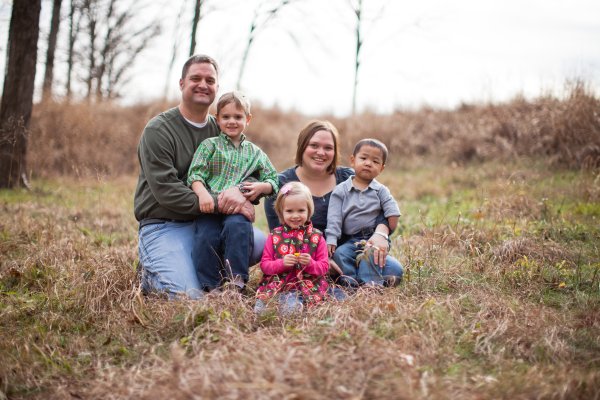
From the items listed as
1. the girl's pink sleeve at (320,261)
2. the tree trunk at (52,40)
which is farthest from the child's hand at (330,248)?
the tree trunk at (52,40)

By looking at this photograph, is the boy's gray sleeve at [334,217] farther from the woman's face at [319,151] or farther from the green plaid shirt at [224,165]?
the green plaid shirt at [224,165]

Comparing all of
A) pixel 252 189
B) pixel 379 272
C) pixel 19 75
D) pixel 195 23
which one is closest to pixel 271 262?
pixel 252 189

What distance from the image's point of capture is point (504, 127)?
12000mm

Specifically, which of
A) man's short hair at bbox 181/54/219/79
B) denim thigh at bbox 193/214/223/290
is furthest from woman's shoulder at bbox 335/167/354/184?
man's short hair at bbox 181/54/219/79

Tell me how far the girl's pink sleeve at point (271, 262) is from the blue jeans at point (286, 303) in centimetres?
17

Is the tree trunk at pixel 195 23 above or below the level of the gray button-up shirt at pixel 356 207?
above

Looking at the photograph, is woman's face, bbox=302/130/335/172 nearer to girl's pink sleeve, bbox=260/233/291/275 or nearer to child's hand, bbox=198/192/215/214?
girl's pink sleeve, bbox=260/233/291/275

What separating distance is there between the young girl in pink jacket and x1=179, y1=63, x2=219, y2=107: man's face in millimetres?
1100

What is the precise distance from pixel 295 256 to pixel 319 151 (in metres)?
1.02

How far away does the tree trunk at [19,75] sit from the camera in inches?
340

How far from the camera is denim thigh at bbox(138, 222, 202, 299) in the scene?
4016mm

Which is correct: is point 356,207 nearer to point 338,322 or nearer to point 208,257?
point 208,257

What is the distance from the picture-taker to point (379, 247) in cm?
413

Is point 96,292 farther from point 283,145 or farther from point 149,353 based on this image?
point 283,145
